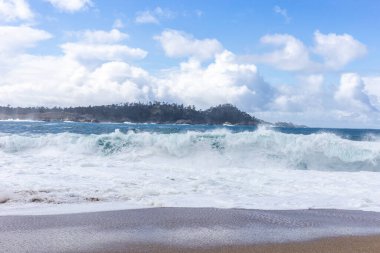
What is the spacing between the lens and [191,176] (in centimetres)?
1300

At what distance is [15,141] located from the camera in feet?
75.8

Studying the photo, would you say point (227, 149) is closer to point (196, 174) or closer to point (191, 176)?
point (196, 174)

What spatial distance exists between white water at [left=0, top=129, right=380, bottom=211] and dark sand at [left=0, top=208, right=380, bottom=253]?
1.07 meters

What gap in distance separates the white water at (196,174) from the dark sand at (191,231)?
3.52 feet

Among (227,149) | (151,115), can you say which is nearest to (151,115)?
(151,115)

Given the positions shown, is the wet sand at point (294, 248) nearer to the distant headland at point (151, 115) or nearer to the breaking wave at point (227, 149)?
the breaking wave at point (227, 149)

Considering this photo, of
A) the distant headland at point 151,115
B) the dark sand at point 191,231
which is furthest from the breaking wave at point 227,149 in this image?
the distant headland at point 151,115

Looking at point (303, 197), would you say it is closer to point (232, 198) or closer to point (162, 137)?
point (232, 198)

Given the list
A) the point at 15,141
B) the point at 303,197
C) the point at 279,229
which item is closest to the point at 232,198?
the point at 303,197

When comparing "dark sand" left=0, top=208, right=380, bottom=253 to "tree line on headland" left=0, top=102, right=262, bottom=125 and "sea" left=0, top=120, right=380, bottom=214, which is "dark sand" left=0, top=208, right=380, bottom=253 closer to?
"sea" left=0, top=120, right=380, bottom=214

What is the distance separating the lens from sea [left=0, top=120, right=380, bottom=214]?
8781 mm

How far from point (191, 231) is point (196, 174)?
742 centimetres

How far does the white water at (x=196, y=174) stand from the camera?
899 cm

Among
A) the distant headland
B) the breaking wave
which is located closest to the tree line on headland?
the distant headland
